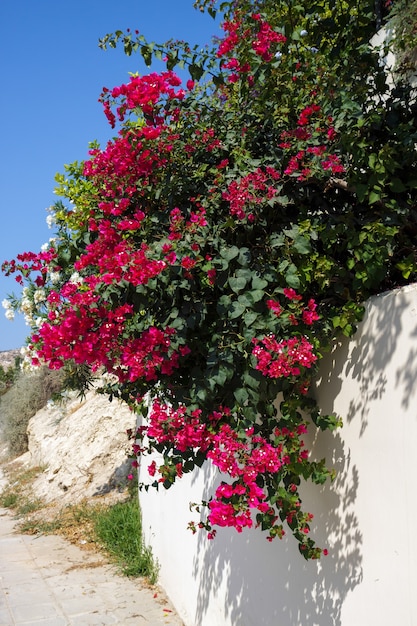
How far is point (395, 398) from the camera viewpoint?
2367 mm

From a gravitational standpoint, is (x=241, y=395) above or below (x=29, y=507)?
above

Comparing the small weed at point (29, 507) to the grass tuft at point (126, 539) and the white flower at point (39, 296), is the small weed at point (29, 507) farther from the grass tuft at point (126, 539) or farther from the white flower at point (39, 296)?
the white flower at point (39, 296)

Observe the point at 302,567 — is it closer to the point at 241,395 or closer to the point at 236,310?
the point at 241,395

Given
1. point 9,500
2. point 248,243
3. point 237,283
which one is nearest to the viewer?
point 237,283

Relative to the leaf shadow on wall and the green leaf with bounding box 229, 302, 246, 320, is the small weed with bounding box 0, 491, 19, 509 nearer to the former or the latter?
the leaf shadow on wall

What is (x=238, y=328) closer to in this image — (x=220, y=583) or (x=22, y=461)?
(x=220, y=583)

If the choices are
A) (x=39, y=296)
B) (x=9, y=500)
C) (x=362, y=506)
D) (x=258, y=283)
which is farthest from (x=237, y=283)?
(x=9, y=500)

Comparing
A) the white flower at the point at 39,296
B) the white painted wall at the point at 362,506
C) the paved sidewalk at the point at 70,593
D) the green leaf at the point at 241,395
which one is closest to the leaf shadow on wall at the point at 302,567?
the white painted wall at the point at 362,506

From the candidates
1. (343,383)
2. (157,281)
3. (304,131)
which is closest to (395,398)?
(343,383)

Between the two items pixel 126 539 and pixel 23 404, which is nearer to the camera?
pixel 126 539

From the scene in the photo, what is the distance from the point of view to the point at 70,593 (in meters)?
5.50

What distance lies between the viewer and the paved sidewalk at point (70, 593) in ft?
15.9

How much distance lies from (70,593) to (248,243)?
4.04 m

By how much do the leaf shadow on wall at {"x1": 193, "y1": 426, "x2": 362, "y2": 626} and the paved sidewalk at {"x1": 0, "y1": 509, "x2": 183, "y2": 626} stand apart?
3.58 ft
